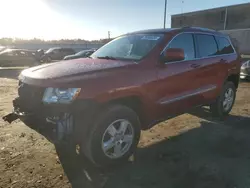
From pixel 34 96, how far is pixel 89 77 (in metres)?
0.73

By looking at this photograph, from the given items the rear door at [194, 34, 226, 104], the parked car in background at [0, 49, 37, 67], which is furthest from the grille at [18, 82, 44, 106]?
the parked car in background at [0, 49, 37, 67]

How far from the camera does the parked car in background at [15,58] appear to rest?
61.7ft

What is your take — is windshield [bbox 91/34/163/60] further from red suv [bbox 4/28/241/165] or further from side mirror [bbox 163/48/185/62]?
side mirror [bbox 163/48/185/62]

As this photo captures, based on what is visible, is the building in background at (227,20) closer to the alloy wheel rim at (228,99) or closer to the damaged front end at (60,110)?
the alloy wheel rim at (228,99)

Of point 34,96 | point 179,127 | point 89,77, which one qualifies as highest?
point 89,77

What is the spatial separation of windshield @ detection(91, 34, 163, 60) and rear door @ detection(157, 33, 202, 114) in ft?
1.02

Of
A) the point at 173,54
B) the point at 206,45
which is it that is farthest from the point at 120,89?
the point at 206,45

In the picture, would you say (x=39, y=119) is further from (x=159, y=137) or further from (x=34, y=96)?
(x=159, y=137)

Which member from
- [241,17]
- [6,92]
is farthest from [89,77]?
[241,17]

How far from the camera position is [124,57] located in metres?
4.14

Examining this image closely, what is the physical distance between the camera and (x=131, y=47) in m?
4.38

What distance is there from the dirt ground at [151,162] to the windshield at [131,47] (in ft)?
4.99

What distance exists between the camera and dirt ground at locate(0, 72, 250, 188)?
320 centimetres

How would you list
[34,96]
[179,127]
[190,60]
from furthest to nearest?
[179,127]
[190,60]
[34,96]
